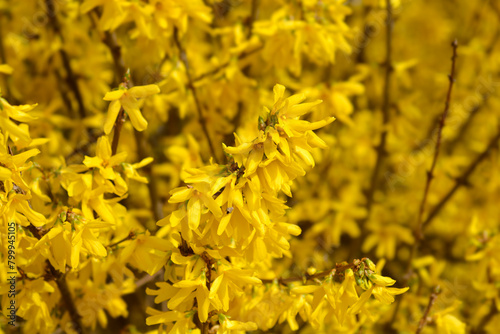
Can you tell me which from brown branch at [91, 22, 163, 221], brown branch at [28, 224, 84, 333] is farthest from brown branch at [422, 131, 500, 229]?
brown branch at [28, 224, 84, 333]

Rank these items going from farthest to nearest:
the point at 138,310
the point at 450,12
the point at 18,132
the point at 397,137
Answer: the point at 450,12, the point at 397,137, the point at 138,310, the point at 18,132

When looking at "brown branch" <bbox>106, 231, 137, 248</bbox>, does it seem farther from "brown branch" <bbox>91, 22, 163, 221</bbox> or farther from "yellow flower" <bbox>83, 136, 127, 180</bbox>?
"brown branch" <bbox>91, 22, 163, 221</bbox>

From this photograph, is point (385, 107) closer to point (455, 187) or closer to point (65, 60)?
point (455, 187)

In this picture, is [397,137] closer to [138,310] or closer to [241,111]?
[241,111]

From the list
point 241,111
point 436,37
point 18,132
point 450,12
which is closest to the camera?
point 18,132

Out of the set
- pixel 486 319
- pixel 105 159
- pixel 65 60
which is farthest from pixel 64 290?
pixel 486 319

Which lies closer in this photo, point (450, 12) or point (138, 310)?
point (138, 310)

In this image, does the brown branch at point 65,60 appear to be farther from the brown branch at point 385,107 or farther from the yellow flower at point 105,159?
the brown branch at point 385,107

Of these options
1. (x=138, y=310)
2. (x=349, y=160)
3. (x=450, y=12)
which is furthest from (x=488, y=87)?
(x=138, y=310)
